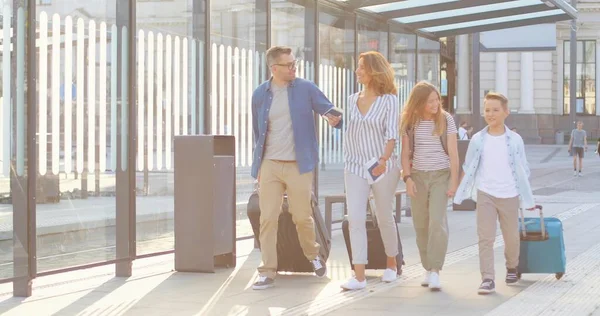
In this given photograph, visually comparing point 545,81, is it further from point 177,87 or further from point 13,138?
point 13,138

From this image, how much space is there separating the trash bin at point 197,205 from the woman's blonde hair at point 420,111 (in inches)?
65.4

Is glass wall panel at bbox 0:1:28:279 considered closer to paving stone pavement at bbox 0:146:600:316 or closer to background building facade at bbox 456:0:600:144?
paving stone pavement at bbox 0:146:600:316

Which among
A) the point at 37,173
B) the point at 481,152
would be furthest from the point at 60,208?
the point at 481,152

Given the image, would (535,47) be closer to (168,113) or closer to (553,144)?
(168,113)

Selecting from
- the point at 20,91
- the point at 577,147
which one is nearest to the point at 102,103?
the point at 20,91

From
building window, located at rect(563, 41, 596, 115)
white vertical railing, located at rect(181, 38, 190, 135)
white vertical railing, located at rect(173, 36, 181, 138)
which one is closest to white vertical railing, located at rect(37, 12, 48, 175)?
white vertical railing, located at rect(173, 36, 181, 138)

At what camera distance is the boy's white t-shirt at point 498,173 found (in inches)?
343

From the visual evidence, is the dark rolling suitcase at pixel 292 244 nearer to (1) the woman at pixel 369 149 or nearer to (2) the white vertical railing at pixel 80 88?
(1) the woman at pixel 369 149

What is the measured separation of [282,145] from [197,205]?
1.14 metres

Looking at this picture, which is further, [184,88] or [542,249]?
[184,88]

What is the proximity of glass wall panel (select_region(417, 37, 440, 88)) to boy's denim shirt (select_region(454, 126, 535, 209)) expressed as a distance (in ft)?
29.8

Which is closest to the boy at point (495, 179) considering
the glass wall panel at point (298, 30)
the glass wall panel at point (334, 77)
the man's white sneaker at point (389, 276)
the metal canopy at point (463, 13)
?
the man's white sneaker at point (389, 276)

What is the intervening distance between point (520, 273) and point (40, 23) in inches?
153

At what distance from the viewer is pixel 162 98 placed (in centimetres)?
1043
